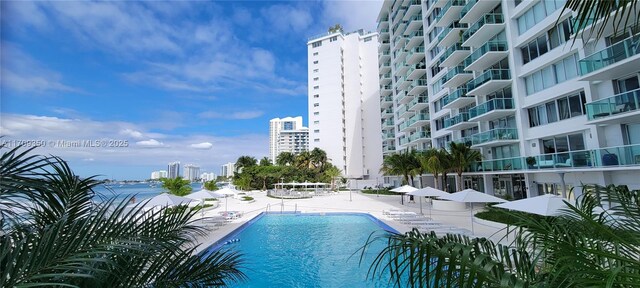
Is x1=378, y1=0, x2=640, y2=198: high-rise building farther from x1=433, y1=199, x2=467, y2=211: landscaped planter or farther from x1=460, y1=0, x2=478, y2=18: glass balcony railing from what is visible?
x1=433, y1=199, x2=467, y2=211: landscaped planter

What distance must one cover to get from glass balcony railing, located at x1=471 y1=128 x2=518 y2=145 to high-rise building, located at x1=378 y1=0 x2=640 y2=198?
0.06m

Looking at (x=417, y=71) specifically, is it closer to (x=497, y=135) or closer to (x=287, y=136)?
(x=497, y=135)

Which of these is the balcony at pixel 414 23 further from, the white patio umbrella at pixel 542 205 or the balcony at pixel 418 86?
the white patio umbrella at pixel 542 205

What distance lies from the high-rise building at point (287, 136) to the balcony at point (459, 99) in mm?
89238

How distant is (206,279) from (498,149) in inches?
995

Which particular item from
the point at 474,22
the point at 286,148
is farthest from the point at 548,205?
the point at 286,148

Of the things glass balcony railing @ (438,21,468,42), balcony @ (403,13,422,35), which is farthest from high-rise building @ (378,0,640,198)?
balcony @ (403,13,422,35)

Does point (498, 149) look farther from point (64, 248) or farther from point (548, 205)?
point (64, 248)

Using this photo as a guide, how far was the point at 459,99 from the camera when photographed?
26109 mm

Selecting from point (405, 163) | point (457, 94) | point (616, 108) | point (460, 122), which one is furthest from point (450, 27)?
point (616, 108)

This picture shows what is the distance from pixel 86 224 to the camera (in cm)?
219

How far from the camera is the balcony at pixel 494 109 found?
2120cm

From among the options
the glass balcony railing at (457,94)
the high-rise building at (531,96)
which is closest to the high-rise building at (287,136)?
the high-rise building at (531,96)

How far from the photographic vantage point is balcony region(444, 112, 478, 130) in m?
25.9
